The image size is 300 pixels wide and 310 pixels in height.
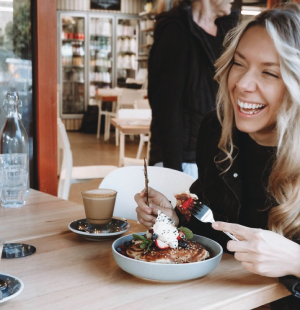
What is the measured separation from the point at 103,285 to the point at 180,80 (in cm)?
153

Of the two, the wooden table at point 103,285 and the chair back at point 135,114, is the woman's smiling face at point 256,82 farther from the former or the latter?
the chair back at point 135,114

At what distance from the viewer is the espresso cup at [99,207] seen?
1.46 meters

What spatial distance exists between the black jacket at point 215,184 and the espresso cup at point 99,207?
26 centimetres

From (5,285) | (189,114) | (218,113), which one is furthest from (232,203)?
(189,114)

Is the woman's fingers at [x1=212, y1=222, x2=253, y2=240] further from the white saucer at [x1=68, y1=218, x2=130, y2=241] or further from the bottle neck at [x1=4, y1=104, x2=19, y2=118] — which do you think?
the bottle neck at [x1=4, y1=104, x2=19, y2=118]

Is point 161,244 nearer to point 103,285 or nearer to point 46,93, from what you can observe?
point 103,285

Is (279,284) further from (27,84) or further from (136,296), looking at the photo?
(27,84)

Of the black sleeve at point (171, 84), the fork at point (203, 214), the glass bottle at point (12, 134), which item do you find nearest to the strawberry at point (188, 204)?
the fork at point (203, 214)

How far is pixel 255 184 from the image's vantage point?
5.08 ft

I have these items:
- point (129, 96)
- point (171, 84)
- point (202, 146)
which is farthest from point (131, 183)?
point (129, 96)

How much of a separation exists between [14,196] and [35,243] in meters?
0.45

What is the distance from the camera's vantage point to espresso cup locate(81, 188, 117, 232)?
146 centimetres

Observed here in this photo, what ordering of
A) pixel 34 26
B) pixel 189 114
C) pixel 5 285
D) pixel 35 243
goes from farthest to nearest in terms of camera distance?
1. pixel 189 114
2. pixel 34 26
3. pixel 35 243
4. pixel 5 285

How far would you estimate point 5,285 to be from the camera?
3.43 ft
